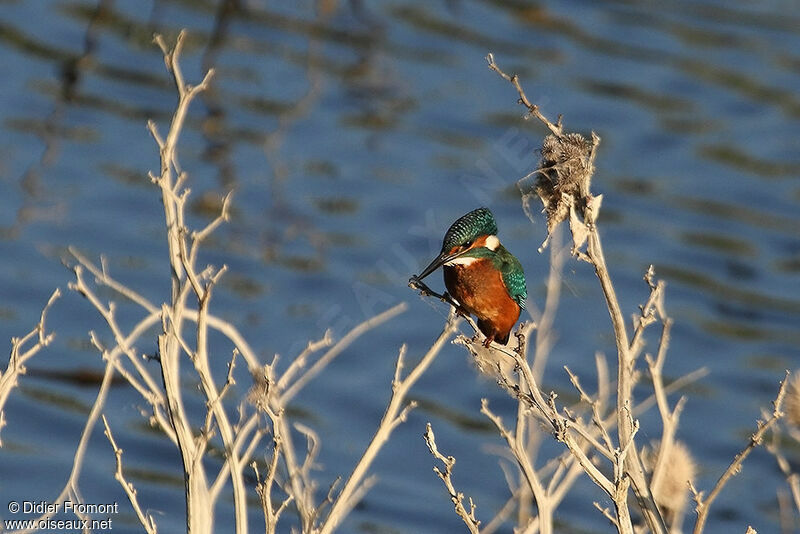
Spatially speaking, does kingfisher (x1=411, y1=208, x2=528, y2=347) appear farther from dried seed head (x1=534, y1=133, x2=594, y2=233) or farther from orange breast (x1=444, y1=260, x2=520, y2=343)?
dried seed head (x1=534, y1=133, x2=594, y2=233)

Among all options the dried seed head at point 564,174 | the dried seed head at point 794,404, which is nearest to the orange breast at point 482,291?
the dried seed head at point 564,174

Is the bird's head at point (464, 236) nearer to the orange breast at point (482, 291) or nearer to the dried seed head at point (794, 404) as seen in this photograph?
the orange breast at point (482, 291)

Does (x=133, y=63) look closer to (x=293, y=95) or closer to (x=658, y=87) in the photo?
(x=293, y=95)

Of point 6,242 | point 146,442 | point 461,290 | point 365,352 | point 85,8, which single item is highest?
point 85,8

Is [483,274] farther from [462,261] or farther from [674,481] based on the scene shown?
[674,481]

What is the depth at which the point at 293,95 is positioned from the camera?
12883 mm

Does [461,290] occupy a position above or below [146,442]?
below

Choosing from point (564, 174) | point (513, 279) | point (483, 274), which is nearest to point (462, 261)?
point (483, 274)

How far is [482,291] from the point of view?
14.9 ft

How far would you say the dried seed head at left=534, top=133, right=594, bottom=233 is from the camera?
3.78m

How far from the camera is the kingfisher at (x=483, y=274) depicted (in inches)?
174

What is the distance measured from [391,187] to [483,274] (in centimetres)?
693

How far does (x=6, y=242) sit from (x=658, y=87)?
20.7 ft

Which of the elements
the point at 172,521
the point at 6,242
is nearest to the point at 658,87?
the point at 6,242
